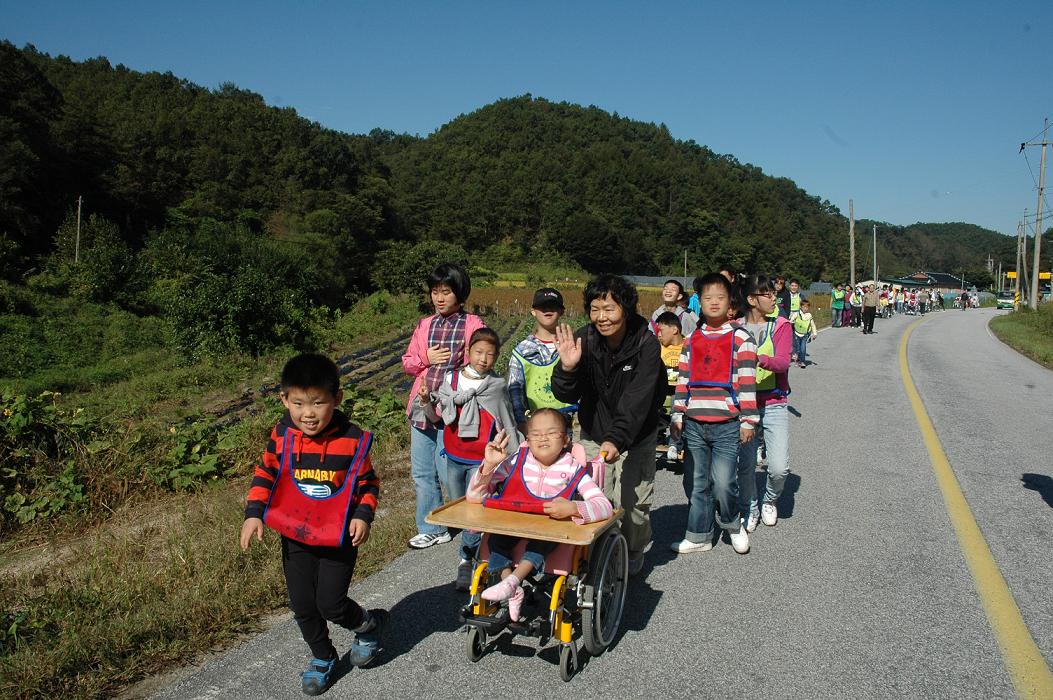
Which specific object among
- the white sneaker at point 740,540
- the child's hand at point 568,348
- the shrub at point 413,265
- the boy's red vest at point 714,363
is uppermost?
the shrub at point 413,265

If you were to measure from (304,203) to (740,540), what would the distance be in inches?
2779

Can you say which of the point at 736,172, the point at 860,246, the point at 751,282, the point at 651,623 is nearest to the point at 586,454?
Answer: the point at 651,623

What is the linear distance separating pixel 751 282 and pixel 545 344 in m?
2.19

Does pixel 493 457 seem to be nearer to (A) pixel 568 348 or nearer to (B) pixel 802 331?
(A) pixel 568 348

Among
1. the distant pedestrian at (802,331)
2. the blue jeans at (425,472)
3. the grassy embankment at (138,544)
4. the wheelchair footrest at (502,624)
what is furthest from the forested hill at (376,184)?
the wheelchair footrest at (502,624)

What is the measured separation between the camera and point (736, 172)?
466 feet

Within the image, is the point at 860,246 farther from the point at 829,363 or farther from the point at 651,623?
the point at 651,623

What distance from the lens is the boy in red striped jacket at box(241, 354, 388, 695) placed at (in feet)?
11.9

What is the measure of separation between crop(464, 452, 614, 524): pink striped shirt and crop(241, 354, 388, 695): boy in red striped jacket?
635 mm

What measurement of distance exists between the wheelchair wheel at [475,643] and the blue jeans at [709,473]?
2.13 m

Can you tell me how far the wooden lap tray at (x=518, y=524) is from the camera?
363 centimetres

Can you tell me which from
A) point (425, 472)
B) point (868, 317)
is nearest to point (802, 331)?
point (868, 317)

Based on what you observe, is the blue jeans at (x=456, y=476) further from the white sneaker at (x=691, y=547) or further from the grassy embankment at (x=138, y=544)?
the white sneaker at (x=691, y=547)

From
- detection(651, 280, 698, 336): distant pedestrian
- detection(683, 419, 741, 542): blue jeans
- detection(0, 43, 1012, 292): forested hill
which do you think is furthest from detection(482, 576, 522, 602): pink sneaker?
detection(0, 43, 1012, 292): forested hill
